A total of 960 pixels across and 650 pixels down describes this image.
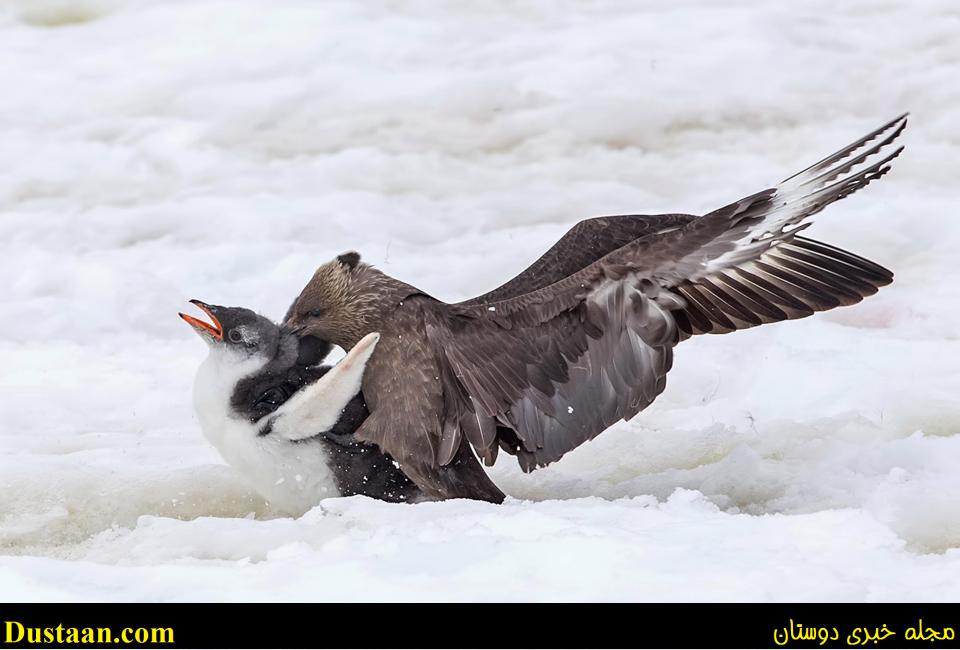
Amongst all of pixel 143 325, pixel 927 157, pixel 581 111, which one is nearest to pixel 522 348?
pixel 143 325

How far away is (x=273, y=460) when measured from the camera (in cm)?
431

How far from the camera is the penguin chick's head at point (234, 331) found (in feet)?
14.8

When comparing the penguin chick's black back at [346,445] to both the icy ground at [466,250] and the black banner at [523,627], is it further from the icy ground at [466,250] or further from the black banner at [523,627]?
the black banner at [523,627]

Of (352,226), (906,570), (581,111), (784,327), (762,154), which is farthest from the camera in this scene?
(581,111)

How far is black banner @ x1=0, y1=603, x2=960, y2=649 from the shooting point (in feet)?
9.10

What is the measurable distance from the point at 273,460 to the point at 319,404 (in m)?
0.23

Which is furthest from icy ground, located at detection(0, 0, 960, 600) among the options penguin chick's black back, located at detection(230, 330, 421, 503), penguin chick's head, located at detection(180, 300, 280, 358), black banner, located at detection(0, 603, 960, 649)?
penguin chick's head, located at detection(180, 300, 280, 358)

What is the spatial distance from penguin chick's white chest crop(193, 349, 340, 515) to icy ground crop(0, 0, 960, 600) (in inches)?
10.6

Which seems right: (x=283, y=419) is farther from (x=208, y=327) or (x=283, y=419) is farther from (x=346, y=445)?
(x=208, y=327)

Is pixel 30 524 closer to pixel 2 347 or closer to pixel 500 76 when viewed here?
pixel 2 347

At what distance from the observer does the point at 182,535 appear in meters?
3.70

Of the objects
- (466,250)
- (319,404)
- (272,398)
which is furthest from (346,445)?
(466,250)

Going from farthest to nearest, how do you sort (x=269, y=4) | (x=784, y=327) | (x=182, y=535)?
(x=269, y=4) < (x=784, y=327) < (x=182, y=535)

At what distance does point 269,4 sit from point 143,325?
15.9 ft
